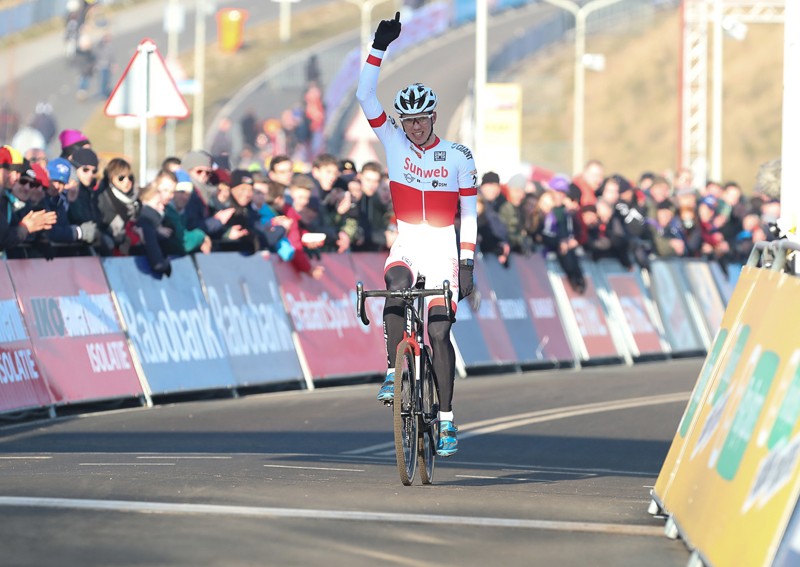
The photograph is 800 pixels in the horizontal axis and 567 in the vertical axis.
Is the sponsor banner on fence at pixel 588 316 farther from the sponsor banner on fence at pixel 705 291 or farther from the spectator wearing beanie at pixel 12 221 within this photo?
the spectator wearing beanie at pixel 12 221

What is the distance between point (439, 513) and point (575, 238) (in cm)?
1587

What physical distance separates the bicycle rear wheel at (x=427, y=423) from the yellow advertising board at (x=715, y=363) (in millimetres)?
A: 1835

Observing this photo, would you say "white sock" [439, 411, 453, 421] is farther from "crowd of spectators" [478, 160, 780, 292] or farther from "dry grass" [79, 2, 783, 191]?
"dry grass" [79, 2, 783, 191]

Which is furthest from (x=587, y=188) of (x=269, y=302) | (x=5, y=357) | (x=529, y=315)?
(x=5, y=357)

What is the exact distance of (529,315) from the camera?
23.2 m

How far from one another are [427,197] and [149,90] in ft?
28.5

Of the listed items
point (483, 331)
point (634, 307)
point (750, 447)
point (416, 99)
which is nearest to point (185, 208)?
point (483, 331)

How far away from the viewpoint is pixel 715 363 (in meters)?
8.93

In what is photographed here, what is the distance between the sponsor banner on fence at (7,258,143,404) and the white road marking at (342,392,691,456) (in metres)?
3.18

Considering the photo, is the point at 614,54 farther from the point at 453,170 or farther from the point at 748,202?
the point at 453,170

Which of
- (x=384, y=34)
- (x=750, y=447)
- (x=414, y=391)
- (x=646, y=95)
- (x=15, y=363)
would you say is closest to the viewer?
(x=750, y=447)

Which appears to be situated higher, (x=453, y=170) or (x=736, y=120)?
(x=453, y=170)

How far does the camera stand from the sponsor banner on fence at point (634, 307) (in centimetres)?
2516

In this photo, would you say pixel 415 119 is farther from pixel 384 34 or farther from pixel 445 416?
pixel 445 416
